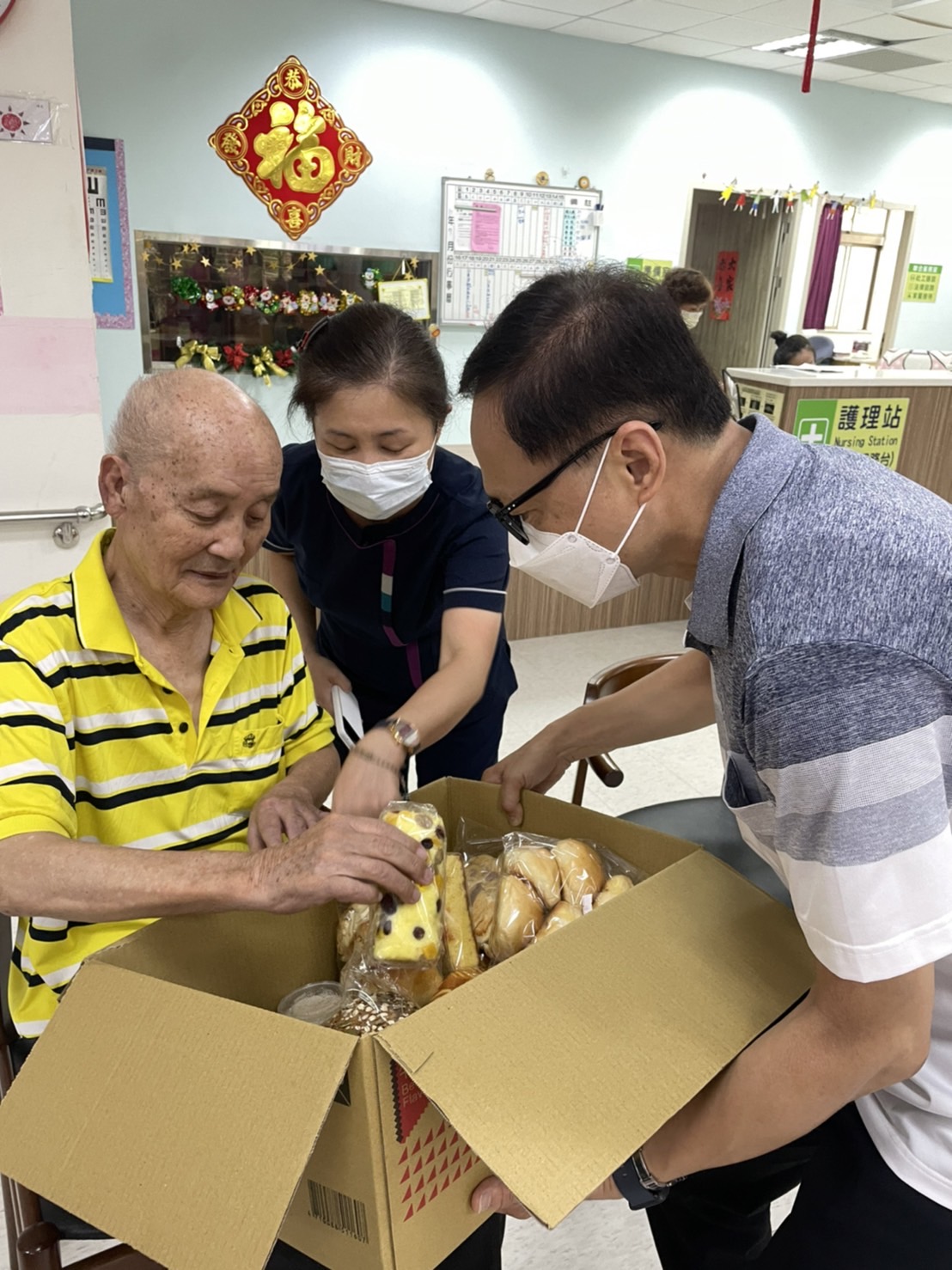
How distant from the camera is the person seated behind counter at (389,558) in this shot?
4.74 ft

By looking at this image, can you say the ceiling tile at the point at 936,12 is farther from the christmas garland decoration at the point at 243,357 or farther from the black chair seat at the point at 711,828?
the black chair seat at the point at 711,828

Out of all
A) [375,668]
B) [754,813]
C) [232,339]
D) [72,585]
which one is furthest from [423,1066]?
[232,339]

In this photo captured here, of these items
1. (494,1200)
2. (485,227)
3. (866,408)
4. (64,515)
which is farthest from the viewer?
(485,227)

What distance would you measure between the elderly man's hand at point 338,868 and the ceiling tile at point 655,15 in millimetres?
5470

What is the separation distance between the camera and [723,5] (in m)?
4.99

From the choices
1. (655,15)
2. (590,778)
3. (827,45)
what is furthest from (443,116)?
(590,778)

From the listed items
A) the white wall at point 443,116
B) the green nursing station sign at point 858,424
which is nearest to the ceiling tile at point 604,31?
the white wall at point 443,116

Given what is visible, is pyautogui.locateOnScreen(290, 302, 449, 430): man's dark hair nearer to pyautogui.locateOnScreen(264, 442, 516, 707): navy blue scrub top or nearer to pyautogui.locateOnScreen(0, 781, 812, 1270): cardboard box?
pyautogui.locateOnScreen(264, 442, 516, 707): navy blue scrub top

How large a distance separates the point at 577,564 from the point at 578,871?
368 mm

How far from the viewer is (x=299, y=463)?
1.73 m

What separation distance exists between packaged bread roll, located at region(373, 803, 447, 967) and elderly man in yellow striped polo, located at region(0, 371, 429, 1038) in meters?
0.03

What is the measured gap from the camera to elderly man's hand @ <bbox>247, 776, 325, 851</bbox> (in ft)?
3.98

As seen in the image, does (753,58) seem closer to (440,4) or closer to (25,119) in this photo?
(440,4)

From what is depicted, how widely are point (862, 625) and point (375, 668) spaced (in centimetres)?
123
